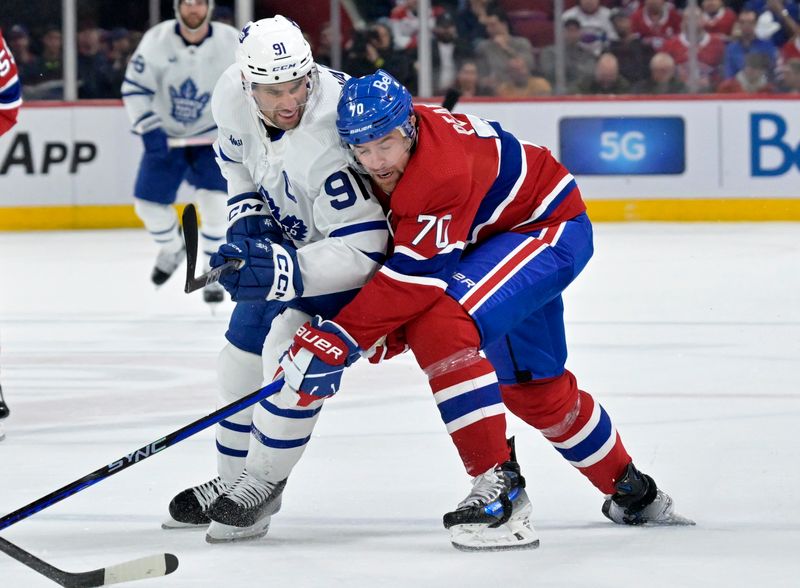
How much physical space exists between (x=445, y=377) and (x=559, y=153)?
6154mm

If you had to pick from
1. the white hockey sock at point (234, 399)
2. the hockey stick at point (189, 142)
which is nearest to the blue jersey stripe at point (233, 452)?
the white hockey sock at point (234, 399)

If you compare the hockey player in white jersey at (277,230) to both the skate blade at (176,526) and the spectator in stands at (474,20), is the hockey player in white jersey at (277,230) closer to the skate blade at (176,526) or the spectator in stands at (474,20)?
the skate blade at (176,526)

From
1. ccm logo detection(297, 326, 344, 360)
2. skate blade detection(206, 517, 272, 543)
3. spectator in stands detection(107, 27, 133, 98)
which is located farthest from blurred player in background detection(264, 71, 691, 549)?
spectator in stands detection(107, 27, 133, 98)

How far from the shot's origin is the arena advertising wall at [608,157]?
27.5 ft

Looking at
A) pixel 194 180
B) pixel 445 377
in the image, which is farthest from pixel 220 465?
pixel 194 180

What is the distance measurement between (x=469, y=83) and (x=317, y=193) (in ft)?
20.8

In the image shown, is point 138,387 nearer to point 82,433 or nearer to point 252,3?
point 82,433

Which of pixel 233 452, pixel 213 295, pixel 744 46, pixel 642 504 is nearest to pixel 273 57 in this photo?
pixel 233 452

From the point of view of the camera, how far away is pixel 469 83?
8.73 meters

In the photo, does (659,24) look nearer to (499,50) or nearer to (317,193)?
(499,50)

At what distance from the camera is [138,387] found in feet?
13.3

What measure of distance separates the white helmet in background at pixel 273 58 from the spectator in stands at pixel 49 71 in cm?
646

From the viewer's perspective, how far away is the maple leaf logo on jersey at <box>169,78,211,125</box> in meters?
6.11

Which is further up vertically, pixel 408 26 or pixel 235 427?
pixel 408 26
